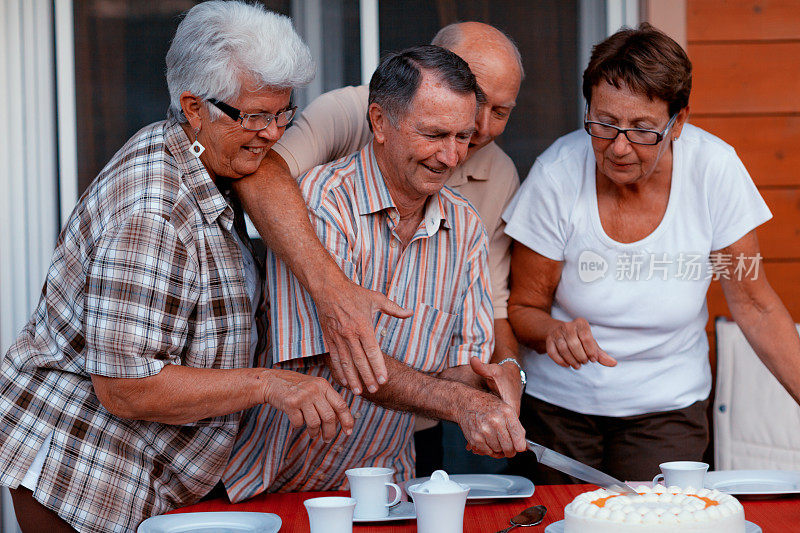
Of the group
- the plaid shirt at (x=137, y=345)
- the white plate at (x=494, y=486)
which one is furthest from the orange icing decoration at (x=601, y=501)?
the plaid shirt at (x=137, y=345)

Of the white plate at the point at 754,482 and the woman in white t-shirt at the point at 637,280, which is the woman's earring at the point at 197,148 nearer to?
the woman in white t-shirt at the point at 637,280

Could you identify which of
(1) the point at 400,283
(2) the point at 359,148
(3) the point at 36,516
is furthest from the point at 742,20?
(3) the point at 36,516

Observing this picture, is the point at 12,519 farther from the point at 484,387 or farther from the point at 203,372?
the point at 484,387

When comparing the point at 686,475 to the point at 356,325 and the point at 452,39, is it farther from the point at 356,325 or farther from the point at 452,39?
the point at 452,39

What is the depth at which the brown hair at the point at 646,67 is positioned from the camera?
2141 mm

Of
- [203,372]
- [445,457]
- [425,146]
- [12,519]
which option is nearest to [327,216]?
[425,146]

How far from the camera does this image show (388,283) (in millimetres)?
2105

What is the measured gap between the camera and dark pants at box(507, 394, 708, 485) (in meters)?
2.41

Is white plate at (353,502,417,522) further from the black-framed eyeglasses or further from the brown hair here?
the brown hair

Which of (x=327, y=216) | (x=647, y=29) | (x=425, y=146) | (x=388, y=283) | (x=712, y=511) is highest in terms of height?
(x=647, y=29)

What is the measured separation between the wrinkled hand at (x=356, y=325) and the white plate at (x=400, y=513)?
0.24 metres

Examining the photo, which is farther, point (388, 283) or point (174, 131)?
point (388, 283)

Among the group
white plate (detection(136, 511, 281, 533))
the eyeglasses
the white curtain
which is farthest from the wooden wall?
the white curtain

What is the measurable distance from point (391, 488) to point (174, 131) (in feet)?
2.93
